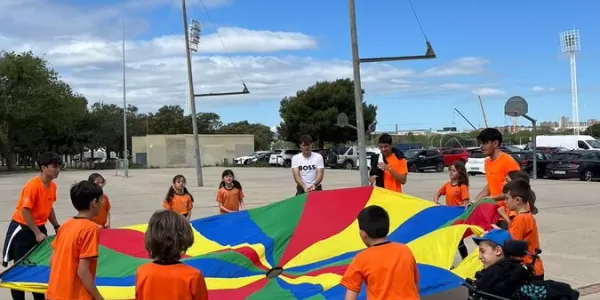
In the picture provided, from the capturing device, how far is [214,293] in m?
5.29

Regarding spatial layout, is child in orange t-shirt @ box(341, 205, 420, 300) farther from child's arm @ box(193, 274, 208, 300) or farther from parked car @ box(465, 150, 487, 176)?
parked car @ box(465, 150, 487, 176)

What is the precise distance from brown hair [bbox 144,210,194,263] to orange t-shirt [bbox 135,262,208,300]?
0.18 ft

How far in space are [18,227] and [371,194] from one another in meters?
4.08

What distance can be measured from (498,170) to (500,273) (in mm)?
2595

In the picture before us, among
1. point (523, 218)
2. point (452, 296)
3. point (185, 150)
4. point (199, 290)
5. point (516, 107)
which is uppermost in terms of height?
point (516, 107)

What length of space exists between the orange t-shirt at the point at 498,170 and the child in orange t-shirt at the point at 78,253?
4.16 metres

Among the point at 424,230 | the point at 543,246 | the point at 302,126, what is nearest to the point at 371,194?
the point at 424,230

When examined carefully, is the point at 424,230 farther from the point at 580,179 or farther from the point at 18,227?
the point at 580,179

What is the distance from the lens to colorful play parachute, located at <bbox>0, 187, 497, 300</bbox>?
5.39 metres

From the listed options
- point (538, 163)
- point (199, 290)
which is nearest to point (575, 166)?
point (538, 163)

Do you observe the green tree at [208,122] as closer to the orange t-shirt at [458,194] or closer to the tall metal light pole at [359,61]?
the tall metal light pole at [359,61]

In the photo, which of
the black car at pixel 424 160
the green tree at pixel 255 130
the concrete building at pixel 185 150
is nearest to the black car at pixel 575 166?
the black car at pixel 424 160

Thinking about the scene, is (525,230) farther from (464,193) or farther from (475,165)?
(475,165)

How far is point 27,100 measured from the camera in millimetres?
47875
